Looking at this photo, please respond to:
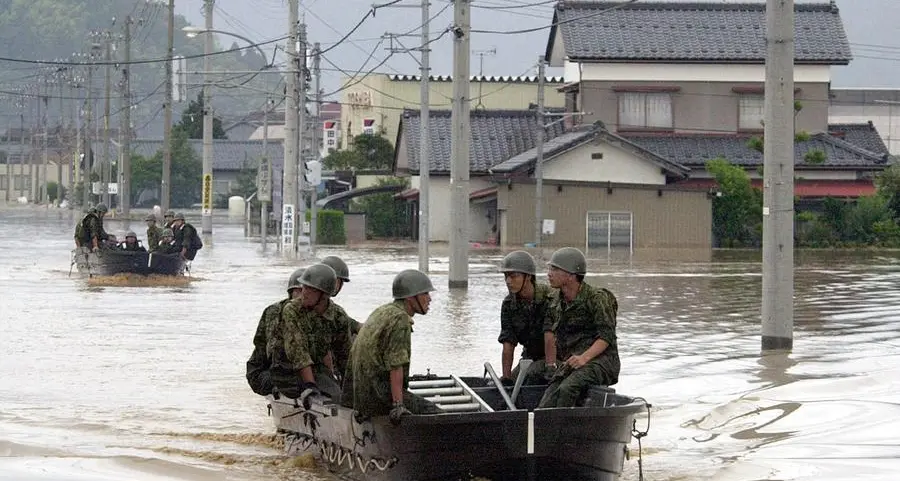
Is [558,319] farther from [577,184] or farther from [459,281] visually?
[577,184]

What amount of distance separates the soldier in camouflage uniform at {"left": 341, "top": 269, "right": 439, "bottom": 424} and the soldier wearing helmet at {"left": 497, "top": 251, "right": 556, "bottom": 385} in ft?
6.14

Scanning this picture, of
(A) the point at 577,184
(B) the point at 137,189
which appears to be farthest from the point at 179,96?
(B) the point at 137,189

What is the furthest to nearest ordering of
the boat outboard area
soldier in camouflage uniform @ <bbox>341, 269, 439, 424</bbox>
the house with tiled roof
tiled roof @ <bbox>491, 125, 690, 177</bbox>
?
the house with tiled roof → tiled roof @ <bbox>491, 125, 690, 177</bbox> → soldier in camouflage uniform @ <bbox>341, 269, 439, 424</bbox> → the boat outboard area

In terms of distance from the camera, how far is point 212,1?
6162cm

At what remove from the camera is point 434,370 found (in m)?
17.9

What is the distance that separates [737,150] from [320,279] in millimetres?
49230

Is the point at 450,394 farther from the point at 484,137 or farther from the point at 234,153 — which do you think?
the point at 234,153

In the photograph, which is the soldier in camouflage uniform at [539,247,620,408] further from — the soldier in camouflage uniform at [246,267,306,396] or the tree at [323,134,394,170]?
the tree at [323,134,394,170]

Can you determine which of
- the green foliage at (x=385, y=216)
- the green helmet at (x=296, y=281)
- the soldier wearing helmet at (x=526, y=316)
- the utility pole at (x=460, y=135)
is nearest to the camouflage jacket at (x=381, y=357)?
the green helmet at (x=296, y=281)

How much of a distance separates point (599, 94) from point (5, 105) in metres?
148

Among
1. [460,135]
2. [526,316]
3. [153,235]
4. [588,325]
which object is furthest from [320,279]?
[153,235]

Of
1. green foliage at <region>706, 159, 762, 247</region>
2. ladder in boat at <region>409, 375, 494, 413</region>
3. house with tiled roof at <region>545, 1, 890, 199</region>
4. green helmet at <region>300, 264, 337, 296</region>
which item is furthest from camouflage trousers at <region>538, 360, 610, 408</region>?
house with tiled roof at <region>545, 1, 890, 199</region>

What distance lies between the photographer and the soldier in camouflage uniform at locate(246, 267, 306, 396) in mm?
12539

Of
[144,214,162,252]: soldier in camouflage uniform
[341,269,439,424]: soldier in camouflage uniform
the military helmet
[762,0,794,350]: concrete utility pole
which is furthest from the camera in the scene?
[144,214,162,252]: soldier in camouflage uniform
